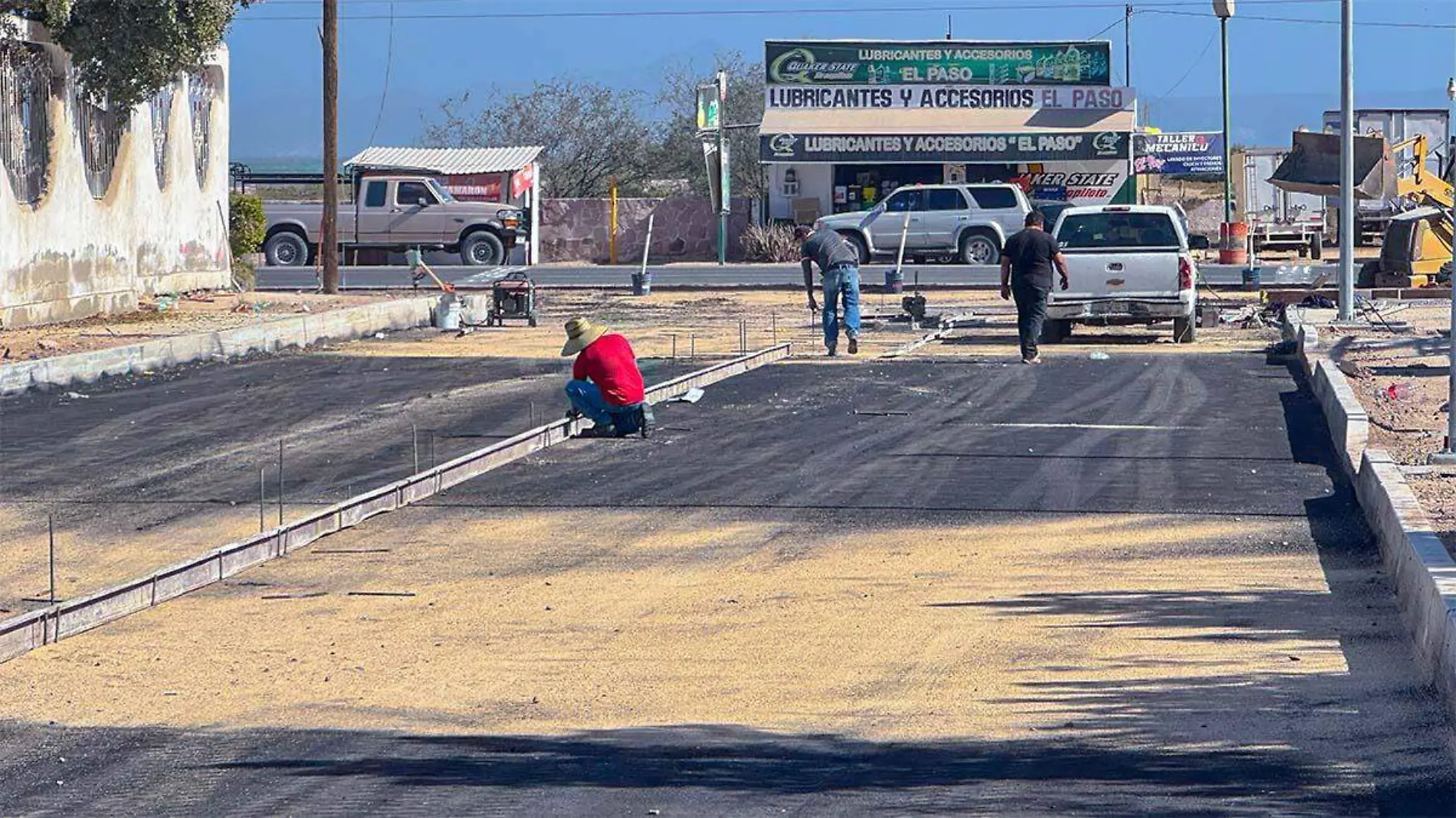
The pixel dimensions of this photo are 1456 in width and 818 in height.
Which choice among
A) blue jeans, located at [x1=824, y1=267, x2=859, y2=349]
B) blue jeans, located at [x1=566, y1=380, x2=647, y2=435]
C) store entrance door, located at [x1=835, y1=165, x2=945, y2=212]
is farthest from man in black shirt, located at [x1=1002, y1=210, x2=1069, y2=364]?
store entrance door, located at [x1=835, y1=165, x2=945, y2=212]

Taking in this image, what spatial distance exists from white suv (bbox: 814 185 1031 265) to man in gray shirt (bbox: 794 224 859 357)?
2124 cm

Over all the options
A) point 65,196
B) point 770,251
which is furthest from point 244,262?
point 770,251

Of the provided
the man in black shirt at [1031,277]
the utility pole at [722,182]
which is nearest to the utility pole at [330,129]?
the man in black shirt at [1031,277]

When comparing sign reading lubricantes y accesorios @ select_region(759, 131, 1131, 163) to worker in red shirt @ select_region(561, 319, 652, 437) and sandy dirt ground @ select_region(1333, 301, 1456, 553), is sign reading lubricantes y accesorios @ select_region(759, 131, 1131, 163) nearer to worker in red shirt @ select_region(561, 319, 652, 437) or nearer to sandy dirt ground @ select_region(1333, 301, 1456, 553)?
sandy dirt ground @ select_region(1333, 301, 1456, 553)

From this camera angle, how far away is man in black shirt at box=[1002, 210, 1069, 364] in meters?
22.2

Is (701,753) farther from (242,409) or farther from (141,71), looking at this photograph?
(141,71)

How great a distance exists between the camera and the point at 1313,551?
11250mm

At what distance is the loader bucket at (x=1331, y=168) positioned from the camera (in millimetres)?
30984

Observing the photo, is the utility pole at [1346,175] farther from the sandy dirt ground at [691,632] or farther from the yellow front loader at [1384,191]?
the sandy dirt ground at [691,632]

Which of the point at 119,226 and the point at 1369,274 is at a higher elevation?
the point at 119,226

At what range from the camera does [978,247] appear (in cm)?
4394

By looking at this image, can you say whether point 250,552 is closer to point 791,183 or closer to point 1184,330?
point 1184,330

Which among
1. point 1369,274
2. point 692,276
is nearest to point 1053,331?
point 1369,274

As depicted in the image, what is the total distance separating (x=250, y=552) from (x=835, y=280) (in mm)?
12483
